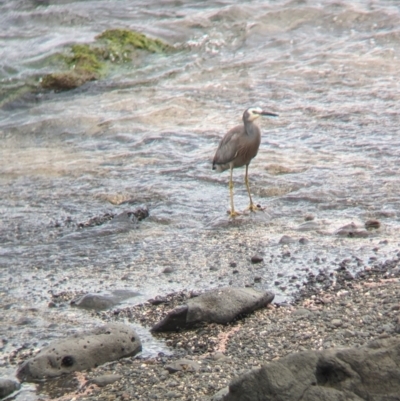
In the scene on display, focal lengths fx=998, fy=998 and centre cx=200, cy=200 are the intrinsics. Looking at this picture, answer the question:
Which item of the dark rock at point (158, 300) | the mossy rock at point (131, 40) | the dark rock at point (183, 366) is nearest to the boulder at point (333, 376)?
the dark rock at point (183, 366)

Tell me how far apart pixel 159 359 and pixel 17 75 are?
10.7 metres

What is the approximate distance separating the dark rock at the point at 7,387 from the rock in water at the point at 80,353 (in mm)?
134

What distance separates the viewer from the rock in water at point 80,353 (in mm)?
5945

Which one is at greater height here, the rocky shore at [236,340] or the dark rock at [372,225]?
the rocky shore at [236,340]

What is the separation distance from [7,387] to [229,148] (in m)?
4.66

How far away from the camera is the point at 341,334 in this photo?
5863 mm

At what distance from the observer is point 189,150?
11719 mm

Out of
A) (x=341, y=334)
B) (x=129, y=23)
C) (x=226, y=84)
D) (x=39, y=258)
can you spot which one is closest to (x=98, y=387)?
(x=341, y=334)

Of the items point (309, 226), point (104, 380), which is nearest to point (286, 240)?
point (309, 226)

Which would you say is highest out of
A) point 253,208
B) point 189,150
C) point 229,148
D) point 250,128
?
point 250,128

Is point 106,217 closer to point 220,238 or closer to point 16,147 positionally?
point 220,238

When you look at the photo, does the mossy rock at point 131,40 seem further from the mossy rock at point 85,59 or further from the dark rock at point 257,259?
the dark rock at point 257,259

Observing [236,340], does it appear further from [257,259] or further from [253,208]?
[253,208]

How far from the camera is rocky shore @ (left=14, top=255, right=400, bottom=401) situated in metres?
5.56
